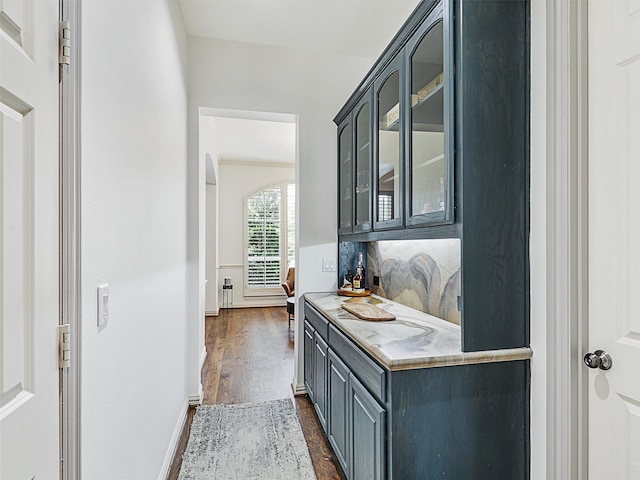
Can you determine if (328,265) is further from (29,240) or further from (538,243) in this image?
(29,240)

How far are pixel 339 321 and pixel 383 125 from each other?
1152 millimetres

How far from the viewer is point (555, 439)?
134 centimetres

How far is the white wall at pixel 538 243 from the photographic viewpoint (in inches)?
55.0

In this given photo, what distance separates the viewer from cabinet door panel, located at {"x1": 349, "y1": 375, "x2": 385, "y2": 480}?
1442 mm

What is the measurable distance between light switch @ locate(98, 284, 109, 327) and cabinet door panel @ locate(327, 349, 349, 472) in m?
1.17

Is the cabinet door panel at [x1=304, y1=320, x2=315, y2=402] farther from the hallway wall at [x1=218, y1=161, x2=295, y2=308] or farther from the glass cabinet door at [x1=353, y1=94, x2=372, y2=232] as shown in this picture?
the hallway wall at [x1=218, y1=161, x2=295, y2=308]

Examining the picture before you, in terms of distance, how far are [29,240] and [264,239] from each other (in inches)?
259

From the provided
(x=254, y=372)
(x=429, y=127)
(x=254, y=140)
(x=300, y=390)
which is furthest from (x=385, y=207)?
(x=254, y=140)

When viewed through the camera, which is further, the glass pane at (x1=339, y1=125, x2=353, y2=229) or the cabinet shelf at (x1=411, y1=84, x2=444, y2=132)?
the glass pane at (x1=339, y1=125, x2=353, y2=229)

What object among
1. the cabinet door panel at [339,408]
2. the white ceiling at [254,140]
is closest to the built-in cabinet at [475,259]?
the cabinet door panel at [339,408]

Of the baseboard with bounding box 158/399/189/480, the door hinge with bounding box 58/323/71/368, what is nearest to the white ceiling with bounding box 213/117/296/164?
the baseboard with bounding box 158/399/189/480
